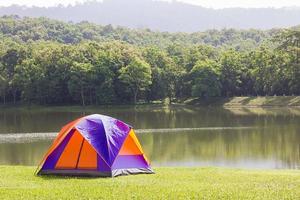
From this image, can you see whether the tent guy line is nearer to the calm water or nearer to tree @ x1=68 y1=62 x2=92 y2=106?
the calm water

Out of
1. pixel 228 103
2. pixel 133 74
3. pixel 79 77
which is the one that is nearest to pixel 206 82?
pixel 228 103

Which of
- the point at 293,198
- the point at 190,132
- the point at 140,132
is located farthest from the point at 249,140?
the point at 293,198

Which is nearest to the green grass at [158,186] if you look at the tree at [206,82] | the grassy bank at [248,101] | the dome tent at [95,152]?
the dome tent at [95,152]

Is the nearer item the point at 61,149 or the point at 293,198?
the point at 293,198

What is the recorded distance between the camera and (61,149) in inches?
660

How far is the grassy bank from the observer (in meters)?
78.8

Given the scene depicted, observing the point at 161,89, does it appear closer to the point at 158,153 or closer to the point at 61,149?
the point at 158,153

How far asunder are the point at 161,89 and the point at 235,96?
522 inches

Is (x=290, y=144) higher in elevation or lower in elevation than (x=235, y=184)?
lower

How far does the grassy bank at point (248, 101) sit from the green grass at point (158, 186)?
2559 inches

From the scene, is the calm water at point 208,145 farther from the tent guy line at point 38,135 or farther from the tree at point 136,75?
the tree at point 136,75

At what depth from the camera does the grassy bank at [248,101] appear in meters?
78.8

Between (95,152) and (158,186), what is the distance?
3533mm

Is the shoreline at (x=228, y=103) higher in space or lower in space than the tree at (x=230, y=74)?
lower
